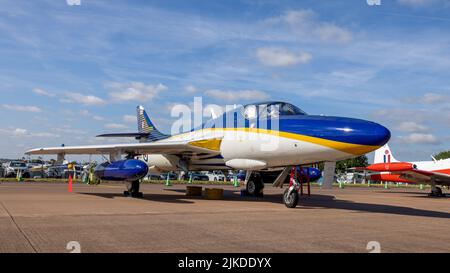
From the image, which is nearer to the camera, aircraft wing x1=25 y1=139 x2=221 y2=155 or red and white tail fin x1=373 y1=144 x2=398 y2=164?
aircraft wing x1=25 y1=139 x2=221 y2=155

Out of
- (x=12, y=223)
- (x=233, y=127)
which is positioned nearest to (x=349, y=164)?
(x=233, y=127)

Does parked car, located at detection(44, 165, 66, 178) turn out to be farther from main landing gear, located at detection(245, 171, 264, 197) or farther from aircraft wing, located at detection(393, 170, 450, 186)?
aircraft wing, located at detection(393, 170, 450, 186)

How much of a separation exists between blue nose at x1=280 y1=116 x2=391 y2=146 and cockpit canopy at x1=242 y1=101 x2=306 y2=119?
0.85m

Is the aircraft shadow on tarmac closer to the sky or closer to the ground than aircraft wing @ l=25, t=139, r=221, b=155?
closer to the ground

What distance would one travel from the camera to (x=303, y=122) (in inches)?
425

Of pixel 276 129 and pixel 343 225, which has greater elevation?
pixel 276 129

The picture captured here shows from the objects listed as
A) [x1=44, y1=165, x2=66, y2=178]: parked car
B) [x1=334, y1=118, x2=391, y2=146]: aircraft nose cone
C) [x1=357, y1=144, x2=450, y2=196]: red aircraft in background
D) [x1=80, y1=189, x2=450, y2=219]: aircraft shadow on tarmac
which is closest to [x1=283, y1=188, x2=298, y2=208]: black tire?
[x1=80, y1=189, x2=450, y2=219]: aircraft shadow on tarmac

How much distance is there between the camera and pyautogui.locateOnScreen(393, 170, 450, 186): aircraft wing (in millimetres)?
26391

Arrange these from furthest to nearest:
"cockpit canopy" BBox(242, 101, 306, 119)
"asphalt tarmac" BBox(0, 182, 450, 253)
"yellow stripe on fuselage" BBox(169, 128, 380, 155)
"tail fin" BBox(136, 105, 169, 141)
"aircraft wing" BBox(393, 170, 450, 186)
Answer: "aircraft wing" BBox(393, 170, 450, 186)
"tail fin" BBox(136, 105, 169, 141)
"cockpit canopy" BBox(242, 101, 306, 119)
"yellow stripe on fuselage" BBox(169, 128, 380, 155)
"asphalt tarmac" BBox(0, 182, 450, 253)

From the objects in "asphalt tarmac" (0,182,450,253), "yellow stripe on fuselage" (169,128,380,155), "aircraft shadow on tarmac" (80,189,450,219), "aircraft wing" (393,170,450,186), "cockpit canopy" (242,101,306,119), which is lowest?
"aircraft shadow on tarmac" (80,189,450,219)

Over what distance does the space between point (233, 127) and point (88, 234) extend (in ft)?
23.5

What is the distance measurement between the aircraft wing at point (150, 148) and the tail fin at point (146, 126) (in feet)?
15.5

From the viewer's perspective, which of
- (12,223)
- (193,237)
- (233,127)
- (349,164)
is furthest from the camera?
(349,164)
